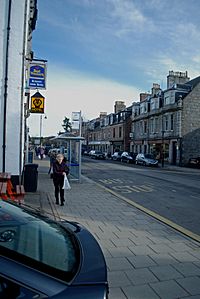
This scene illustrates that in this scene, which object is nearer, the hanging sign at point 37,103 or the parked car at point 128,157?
the hanging sign at point 37,103

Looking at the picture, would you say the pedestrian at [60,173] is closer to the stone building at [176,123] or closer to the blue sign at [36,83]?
the blue sign at [36,83]

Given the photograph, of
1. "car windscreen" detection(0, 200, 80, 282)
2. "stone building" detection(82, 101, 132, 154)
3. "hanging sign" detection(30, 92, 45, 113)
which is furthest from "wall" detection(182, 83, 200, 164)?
"car windscreen" detection(0, 200, 80, 282)

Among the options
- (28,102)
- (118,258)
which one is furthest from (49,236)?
(28,102)

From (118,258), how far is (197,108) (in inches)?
1385

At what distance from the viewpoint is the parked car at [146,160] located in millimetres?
33281

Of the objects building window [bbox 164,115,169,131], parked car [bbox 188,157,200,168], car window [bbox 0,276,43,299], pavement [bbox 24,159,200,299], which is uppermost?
building window [bbox 164,115,169,131]

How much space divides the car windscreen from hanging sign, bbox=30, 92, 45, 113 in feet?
31.4

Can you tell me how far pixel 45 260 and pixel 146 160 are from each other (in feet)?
108

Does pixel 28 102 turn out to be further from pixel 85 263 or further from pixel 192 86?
pixel 192 86

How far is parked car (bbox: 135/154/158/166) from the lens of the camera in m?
33.3

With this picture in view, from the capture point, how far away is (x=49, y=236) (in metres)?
2.31

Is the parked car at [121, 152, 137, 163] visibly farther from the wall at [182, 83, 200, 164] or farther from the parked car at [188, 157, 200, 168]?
the parked car at [188, 157, 200, 168]

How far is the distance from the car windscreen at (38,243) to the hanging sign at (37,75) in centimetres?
874

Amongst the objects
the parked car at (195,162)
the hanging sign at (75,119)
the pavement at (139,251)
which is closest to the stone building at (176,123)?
the parked car at (195,162)
